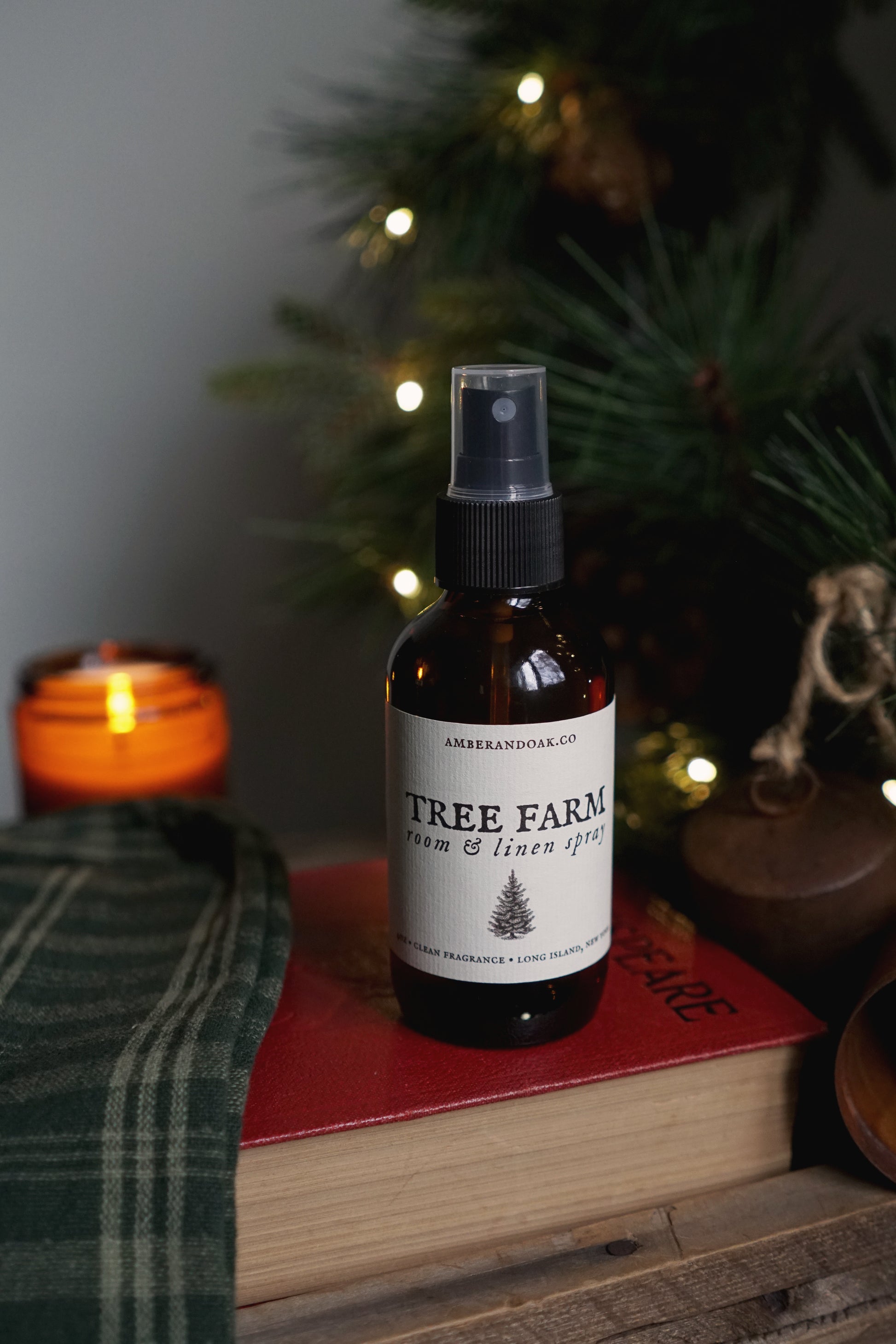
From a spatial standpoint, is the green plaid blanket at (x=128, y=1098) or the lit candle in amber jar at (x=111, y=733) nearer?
the green plaid blanket at (x=128, y=1098)

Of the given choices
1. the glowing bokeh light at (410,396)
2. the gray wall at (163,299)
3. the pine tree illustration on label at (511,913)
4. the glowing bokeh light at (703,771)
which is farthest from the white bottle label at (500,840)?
the gray wall at (163,299)

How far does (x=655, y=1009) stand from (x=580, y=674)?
132mm

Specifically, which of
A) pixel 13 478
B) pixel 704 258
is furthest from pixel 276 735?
pixel 704 258

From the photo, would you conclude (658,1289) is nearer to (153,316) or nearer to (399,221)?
(399,221)

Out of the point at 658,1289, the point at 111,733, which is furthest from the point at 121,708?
the point at 658,1289

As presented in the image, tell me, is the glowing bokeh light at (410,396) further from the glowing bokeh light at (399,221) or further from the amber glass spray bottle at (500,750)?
the amber glass spray bottle at (500,750)

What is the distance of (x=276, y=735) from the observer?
958 millimetres

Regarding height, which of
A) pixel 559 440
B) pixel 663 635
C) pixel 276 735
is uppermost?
pixel 559 440

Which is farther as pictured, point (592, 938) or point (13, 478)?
point (13, 478)

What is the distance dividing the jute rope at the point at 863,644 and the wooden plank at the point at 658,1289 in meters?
0.16

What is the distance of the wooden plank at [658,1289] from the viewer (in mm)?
349

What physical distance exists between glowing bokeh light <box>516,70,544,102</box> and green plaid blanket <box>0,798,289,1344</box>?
0.39 meters

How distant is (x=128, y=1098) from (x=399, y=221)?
461 millimetres

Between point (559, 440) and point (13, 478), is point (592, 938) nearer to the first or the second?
point (559, 440)
